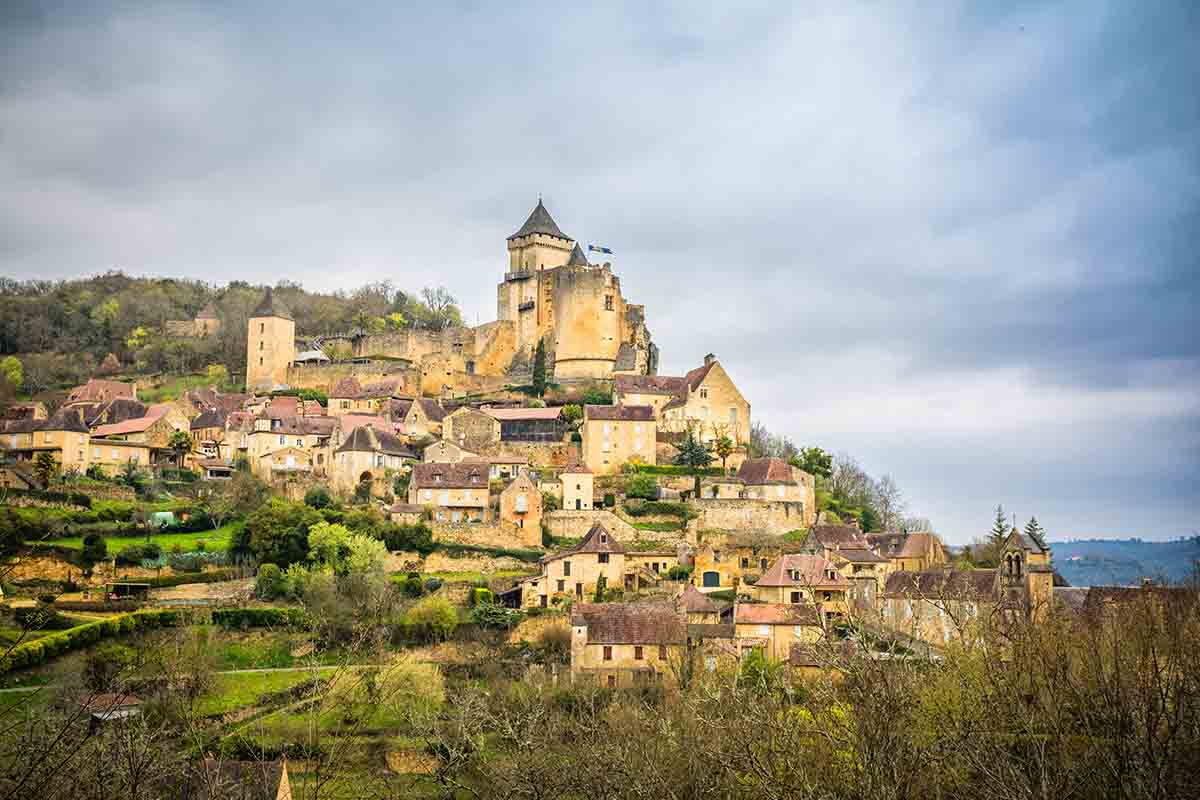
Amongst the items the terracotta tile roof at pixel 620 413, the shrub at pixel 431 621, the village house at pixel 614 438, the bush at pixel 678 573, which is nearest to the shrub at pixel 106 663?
the shrub at pixel 431 621

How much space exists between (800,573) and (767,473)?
39.6 ft

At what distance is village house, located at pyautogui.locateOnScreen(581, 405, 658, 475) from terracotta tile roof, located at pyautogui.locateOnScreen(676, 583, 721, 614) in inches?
625

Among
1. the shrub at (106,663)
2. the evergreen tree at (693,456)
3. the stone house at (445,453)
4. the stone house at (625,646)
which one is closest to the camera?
the shrub at (106,663)

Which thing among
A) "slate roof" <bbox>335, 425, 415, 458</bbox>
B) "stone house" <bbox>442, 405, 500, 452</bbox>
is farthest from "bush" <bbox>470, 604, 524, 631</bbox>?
"stone house" <bbox>442, 405, 500, 452</bbox>

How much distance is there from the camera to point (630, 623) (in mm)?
45812

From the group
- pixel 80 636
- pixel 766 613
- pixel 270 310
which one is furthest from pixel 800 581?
pixel 270 310

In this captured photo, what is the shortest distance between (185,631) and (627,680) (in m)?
16.3

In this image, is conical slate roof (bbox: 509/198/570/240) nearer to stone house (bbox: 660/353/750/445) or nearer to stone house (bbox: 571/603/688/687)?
stone house (bbox: 660/353/750/445)

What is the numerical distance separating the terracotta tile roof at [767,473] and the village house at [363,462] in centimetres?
1834

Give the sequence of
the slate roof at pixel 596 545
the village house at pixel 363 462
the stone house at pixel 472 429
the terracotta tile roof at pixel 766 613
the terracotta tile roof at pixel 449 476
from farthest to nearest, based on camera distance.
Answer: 1. the stone house at pixel 472 429
2. the village house at pixel 363 462
3. the terracotta tile roof at pixel 449 476
4. the slate roof at pixel 596 545
5. the terracotta tile roof at pixel 766 613

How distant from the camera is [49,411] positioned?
255 ft

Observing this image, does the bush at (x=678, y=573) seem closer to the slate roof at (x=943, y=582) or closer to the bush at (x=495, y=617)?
the bush at (x=495, y=617)

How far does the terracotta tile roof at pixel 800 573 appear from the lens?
160 feet

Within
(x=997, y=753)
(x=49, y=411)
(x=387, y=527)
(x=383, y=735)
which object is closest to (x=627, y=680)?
(x=383, y=735)
